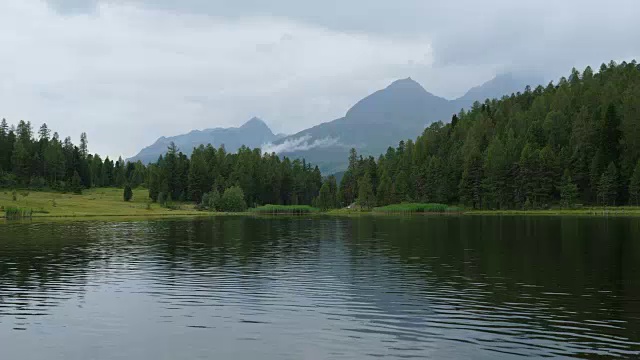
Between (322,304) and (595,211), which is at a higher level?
(595,211)

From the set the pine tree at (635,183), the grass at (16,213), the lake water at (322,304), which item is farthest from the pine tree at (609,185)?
the grass at (16,213)

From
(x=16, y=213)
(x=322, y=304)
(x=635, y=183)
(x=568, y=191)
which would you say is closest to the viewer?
(x=322, y=304)

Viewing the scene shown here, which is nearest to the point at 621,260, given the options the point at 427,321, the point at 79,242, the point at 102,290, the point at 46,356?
the point at 427,321

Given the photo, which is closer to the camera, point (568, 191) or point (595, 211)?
point (595, 211)

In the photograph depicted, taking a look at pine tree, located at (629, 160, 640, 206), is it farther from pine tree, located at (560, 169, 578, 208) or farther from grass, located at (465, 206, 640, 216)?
pine tree, located at (560, 169, 578, 208)

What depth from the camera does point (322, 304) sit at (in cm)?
3575

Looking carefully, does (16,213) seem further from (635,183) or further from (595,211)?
(635,183)

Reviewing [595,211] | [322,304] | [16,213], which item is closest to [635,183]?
[595,211]

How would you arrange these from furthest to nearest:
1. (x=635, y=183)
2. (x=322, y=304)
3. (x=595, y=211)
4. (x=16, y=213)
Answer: (x=635, y=183), (x=595, y=211), (x=16, y=213), (x=322, y=304)

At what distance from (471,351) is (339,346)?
597cm

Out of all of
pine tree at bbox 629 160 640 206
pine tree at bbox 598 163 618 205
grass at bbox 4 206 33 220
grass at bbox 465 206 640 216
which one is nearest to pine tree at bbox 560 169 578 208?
grass at bbox 465 206 640 216

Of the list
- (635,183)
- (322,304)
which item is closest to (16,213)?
(322,304)

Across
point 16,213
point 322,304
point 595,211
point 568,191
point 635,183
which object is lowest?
point 322,304

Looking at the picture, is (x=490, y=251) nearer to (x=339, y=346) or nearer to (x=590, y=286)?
(x=590, y=286)
